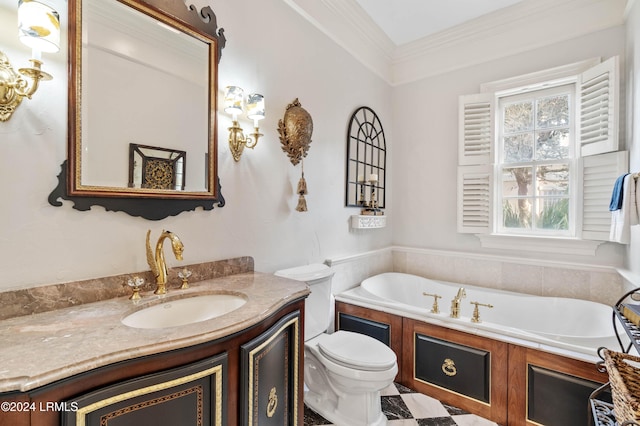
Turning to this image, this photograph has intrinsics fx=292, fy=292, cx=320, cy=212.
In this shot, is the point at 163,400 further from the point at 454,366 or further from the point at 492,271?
the point at 492,271

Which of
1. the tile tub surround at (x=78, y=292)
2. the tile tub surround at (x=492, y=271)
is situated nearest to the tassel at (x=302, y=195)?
the tile tub surround at (x=492, y=271)

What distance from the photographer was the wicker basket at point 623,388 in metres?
0.88

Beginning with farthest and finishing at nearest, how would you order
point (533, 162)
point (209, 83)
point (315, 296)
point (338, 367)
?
point (533, 162) → point (315, 296) → point (338, 367) → point (209, 83)

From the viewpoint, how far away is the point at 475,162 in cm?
278

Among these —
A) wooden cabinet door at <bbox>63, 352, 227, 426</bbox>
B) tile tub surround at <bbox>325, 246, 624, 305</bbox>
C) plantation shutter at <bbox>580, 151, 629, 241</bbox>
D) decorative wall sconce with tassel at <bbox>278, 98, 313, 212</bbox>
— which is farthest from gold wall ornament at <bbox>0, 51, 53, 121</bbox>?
plantation shutter at <bbox>580, 151, 629, 241</bbox>

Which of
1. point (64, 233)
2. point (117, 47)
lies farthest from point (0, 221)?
point (117, 47)

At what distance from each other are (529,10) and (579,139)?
3.82 ft

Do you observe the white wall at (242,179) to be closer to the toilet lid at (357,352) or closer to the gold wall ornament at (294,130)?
the gold wall ornament at (294,130)

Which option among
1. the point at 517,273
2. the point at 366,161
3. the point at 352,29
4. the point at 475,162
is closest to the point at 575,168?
the point at 475,162

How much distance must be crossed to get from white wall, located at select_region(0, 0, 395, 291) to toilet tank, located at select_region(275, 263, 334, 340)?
18 cm

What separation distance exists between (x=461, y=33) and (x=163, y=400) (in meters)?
3.46

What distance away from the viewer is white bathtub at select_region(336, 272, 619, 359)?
1.71 meters

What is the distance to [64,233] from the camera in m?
1.07

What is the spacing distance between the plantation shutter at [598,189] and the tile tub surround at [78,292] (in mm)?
2799
